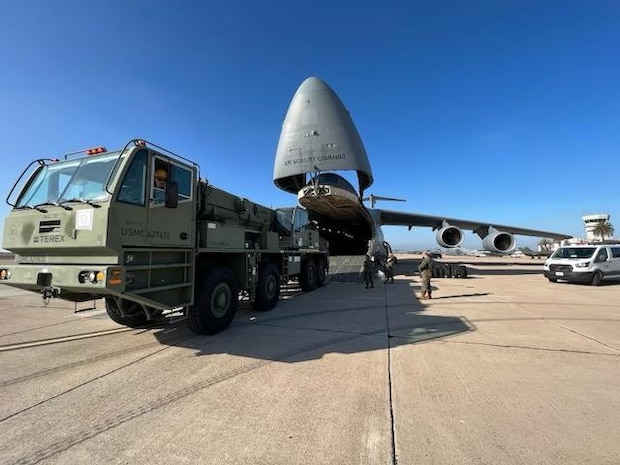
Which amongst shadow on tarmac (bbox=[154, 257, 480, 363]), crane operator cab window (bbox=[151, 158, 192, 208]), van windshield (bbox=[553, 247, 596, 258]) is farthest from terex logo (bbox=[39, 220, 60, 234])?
van windshield (bbox=[553, 247, 596, 258])

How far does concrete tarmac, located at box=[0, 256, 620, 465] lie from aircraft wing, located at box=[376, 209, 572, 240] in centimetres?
1803

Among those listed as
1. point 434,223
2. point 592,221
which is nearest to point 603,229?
point 592,221

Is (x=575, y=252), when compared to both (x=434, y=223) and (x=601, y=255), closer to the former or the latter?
(x=601, y=255)

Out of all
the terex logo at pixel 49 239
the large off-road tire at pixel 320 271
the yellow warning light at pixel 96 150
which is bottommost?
the large off-road tire at pixel 320 271

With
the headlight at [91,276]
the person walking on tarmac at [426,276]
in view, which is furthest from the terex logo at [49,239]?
the person walking on tarmac at [426,276]

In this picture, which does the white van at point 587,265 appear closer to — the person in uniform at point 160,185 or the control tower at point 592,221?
the person in uniform at point 160,185

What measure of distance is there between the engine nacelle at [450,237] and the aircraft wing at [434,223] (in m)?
2.95

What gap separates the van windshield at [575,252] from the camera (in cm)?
1528

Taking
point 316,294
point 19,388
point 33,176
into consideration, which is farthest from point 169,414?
point 316,294

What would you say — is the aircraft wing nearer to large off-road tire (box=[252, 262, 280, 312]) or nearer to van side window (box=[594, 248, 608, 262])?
van side window (box=[594, 248, 608, 262])

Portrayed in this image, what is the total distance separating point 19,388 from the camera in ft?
13.0

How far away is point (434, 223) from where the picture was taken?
26.8 metres

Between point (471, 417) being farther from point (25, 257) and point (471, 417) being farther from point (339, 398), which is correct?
point (25, 257)

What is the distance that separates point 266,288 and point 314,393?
4.99 metres
